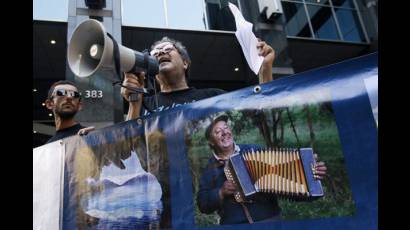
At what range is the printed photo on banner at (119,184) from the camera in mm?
1681

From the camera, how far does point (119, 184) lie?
184 centimetres

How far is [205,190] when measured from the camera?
1515 millimetres

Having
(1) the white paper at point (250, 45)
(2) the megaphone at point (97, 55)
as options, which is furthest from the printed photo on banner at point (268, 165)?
(2) the megaphone at point (97, 55)

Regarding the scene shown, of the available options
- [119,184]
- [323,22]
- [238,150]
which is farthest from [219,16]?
[238,150]

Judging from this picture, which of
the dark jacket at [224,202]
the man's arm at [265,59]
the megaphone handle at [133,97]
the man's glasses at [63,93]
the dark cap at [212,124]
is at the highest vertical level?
the man's glasses at [63,93]

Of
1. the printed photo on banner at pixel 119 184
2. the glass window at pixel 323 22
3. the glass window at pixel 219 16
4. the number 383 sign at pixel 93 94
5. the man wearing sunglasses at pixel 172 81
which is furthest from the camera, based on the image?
the glass window at pixel 323 22

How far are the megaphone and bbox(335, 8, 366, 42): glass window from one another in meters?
11.6

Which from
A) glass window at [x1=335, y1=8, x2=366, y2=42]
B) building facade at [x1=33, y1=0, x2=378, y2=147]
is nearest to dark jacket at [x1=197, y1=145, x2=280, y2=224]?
building facade at [x1=33, y1=0, x2=378, y2=147]

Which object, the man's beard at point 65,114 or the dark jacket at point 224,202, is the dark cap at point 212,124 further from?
the man's beard at point 65,114

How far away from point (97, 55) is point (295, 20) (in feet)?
36.4

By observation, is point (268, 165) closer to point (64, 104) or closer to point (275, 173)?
point (275, 173)

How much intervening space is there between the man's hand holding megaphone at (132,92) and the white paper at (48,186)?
1.99ft

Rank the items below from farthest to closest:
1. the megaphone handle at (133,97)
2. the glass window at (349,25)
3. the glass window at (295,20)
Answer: the glass window at (349,25), the glass window at (295,20), the megaphone handle at (133,97)
